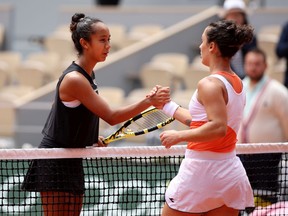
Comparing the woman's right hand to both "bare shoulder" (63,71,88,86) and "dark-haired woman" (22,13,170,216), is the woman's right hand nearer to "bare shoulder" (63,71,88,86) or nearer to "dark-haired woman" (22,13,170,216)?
"dark-haired woman" (22,13,170,216)

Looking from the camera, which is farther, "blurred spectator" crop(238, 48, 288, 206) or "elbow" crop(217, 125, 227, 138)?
"blurred spectator" crop(238, 48, 288, 206)

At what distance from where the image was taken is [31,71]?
1345 cm

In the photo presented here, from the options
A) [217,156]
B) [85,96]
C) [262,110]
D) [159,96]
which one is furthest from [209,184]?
[262,110]

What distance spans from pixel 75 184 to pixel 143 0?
1281cm

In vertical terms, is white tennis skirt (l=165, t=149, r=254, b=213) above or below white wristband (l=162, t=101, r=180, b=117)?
below

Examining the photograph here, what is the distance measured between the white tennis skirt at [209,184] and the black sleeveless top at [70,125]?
0.66 m

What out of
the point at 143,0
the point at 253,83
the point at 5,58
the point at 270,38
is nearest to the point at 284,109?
the point at 253,83

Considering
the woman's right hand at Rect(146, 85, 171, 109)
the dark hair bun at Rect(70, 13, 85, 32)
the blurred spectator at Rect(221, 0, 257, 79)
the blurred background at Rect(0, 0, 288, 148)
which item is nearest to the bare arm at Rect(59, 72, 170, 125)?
the woman's right hand at Rect(146, 85, 171, 109)

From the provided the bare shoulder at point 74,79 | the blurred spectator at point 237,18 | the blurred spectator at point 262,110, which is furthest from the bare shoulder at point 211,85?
the blurred spectator at point 237,18

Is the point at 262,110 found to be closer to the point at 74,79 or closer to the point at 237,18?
the point at 237,18

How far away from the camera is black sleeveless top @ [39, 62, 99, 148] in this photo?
5.08m

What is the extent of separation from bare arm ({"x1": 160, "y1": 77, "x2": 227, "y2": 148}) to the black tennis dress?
2.19ft

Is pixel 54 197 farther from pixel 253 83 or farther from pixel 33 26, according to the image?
pixel 33 26

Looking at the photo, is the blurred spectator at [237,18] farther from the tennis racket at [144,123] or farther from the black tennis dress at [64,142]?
the black tennis dress at [64,142]
